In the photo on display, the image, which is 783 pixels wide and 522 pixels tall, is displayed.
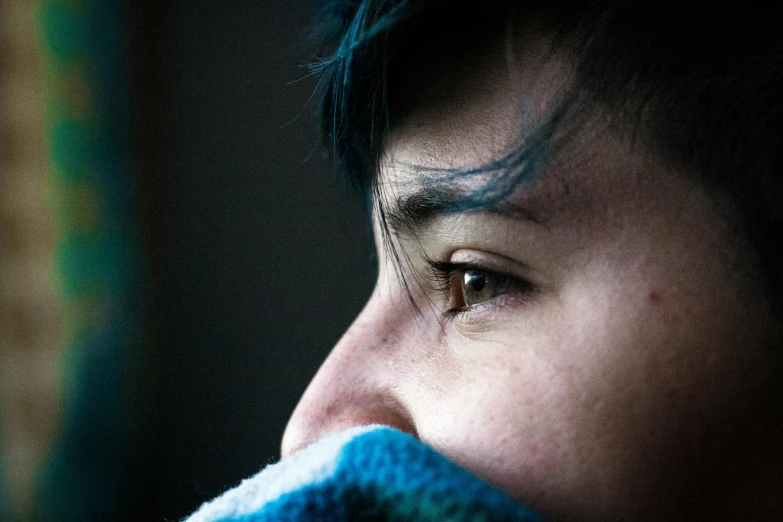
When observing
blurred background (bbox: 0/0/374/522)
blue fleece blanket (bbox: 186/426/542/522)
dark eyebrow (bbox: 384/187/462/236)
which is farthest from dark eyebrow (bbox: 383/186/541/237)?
blurred background (bbox: 0/0/374/522)

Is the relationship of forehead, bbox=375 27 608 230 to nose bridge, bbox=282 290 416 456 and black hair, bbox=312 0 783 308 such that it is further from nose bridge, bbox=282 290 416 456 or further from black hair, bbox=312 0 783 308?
nose bridge, bbox=282 290 416 456

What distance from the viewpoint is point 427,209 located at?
1.89 ft

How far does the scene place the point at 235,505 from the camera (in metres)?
0.55

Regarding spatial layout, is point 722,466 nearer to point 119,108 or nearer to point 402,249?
point 402,249

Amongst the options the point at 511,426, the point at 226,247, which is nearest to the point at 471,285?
the point at 511,426

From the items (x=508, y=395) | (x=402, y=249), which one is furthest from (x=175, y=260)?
(x=508, y=395)

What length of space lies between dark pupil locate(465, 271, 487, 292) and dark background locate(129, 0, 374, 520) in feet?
3.68

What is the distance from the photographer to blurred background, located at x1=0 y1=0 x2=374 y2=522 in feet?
5.49

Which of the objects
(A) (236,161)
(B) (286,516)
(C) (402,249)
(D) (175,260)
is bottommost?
(B) (286,516)

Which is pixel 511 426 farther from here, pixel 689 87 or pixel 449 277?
pixel 689 87

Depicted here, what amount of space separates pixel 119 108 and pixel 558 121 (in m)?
1.46

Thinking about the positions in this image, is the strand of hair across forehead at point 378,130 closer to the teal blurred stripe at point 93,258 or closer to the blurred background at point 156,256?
the blurred background at point 156,256

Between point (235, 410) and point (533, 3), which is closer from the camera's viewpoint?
point (533, 3)

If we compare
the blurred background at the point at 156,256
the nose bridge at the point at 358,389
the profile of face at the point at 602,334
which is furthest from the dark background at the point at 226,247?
the profile of face at the point at 602,334
